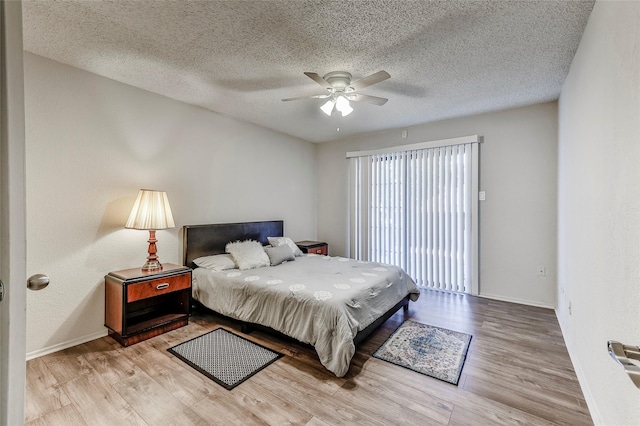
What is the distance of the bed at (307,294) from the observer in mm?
2225

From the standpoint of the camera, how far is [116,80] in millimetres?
2861

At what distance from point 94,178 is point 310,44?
2.40 meters

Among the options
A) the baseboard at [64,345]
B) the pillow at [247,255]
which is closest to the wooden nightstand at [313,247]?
the pillow at [247,255]

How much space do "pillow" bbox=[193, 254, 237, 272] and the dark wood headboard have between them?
0.13 m

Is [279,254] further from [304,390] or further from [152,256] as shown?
Answer: [304,390]

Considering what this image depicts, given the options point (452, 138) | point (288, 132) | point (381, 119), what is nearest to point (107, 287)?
point (288, 132)

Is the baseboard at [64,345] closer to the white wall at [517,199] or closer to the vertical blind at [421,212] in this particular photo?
the vertical blind at [421,212]

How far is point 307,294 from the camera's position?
8.13 feet

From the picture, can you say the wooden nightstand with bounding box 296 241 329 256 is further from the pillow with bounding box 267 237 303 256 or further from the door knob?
the door knob

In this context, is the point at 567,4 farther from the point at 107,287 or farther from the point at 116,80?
the point at 107,287

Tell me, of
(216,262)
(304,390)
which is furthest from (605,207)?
(216,262)

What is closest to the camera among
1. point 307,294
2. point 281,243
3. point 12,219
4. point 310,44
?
point 12,219

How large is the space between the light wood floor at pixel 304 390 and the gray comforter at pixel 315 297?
0.81ft

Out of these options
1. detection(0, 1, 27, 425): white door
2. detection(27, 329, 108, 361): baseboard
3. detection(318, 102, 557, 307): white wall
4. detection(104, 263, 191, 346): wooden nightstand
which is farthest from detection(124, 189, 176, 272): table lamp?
detection(318, 102, 557, 307): white wall
